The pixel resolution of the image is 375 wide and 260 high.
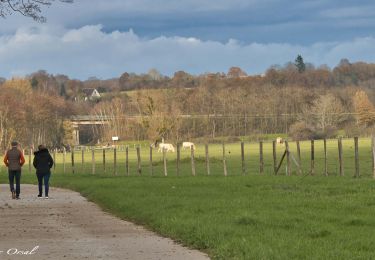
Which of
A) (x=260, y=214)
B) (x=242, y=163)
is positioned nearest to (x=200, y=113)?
(x=242, y=163)

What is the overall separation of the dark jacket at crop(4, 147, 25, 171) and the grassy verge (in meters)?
2.90

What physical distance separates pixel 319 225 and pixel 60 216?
288 inches

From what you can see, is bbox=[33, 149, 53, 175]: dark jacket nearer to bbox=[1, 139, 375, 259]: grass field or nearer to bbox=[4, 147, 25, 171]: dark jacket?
bbox=[4, 147, 25, 171]: dark jacket

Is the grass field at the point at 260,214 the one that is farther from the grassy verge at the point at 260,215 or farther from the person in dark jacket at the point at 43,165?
the person in dark jacket at the point at 43,165

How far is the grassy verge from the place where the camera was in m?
10.8

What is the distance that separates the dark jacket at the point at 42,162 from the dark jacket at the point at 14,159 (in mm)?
573

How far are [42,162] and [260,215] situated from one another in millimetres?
12066

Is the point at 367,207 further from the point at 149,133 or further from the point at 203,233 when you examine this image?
the point at 149,133

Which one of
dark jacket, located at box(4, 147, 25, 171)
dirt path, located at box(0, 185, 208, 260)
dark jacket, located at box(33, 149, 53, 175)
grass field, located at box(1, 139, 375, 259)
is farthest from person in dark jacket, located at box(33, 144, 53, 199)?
dirt path, located at box(0, 185, 208, 260)

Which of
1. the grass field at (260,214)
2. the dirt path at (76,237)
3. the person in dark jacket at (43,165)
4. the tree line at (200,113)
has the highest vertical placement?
the tree line at (200,113)

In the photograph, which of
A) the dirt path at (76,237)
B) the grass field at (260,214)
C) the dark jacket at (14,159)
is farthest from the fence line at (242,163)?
the dirt path at (76,237)

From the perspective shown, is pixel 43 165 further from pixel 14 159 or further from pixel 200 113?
pixel 200 113

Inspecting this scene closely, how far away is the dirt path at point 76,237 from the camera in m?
11.1

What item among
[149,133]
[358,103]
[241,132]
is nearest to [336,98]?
[358,103]
